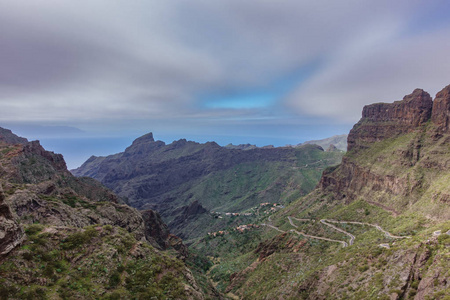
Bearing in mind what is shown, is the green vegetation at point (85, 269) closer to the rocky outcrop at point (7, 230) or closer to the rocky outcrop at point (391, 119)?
the rocky outcrop at point (7, 230)

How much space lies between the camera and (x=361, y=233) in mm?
71188

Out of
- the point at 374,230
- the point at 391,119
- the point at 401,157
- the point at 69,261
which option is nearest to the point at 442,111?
the point at 401,157

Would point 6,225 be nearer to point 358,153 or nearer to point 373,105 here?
point 358,153

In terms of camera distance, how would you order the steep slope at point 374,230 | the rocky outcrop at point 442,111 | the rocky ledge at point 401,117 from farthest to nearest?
the rocky ledge at point 401,117, the rocky outcrop at point 442,111, the steep slope at point 374,230

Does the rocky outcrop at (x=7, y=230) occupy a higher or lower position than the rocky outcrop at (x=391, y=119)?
lower

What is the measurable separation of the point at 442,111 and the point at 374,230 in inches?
2426

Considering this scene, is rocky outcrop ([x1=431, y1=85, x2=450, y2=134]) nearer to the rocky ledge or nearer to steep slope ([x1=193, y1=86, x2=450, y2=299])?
the rocky ledge

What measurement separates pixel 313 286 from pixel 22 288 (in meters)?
52.0

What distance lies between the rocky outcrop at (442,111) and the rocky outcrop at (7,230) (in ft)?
414

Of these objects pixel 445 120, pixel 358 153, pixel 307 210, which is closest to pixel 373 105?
pixel 358 153

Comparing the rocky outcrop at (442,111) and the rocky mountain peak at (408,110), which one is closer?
the rocky outcrop at (442,111)

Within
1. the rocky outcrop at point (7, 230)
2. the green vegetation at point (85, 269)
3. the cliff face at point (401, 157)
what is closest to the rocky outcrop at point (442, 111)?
the cliff face at point (401, 157)

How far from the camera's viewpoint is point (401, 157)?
299 feet

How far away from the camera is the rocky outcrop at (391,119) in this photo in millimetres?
99875
